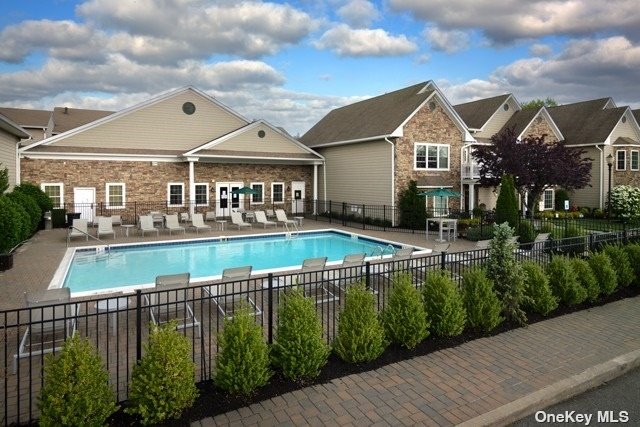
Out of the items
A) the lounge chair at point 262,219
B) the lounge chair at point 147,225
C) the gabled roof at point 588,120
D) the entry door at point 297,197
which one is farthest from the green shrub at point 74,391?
the gabled roof at point 588,120

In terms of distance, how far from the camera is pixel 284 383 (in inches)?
217

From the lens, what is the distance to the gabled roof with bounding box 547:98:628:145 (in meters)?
A: 32.2

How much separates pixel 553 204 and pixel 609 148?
5.72 metres

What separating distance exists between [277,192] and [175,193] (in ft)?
22.2

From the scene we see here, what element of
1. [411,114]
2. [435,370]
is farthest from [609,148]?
[435,370]

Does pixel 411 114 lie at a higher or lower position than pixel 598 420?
higher

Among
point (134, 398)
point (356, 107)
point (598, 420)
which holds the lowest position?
point (598, 420)

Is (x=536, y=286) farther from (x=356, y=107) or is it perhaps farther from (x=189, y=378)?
(x=356, y=107)

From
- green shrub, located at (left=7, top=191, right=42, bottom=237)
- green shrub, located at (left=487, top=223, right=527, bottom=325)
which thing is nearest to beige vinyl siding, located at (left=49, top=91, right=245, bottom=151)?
green shrub, located at (left=7, top=191, right=42, bottom=237)

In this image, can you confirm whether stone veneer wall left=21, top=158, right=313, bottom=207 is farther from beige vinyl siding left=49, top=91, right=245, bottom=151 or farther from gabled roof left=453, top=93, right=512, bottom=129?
gabled roof left=453, top=93, right=512, bottom=129

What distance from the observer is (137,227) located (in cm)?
2147

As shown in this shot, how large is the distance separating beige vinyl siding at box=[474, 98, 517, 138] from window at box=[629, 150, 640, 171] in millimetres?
10119

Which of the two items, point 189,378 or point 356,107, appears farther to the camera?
point 356,107

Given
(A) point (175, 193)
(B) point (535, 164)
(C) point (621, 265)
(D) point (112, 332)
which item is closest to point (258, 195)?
(A) point (175, 193)
